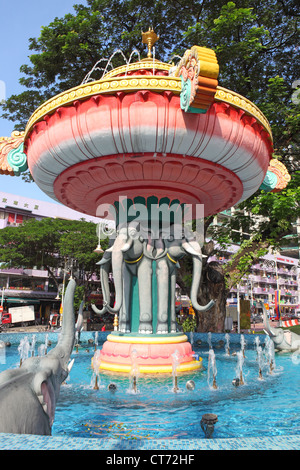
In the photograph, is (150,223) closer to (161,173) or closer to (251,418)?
(161,173)

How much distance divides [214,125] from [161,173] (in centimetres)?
171

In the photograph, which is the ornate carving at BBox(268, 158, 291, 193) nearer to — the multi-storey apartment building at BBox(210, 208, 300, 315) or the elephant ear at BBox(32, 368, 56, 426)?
the elephant ear at BBox(32, 368, 56, 426)

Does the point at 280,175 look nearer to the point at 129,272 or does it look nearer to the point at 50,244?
the point at 129,272

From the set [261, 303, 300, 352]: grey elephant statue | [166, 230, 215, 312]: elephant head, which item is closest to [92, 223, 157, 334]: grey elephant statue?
[166, 230, 215, 312]: elephant head

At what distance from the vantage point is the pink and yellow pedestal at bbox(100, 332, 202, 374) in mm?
7312

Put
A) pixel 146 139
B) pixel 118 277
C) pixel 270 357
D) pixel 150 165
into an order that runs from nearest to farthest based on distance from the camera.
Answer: pixel 146 139 < pixel 150 165 < pixel 118 277 < pixel 270 357

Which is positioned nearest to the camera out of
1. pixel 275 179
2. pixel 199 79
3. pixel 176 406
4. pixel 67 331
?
pixel 67 331

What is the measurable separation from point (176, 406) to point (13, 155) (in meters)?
6.69

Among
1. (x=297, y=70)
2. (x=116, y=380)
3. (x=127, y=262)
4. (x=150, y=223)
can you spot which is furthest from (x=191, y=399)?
(x=297, y=70)

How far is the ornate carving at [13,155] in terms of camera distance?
863cm

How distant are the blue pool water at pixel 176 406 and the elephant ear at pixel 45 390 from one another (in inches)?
28.7

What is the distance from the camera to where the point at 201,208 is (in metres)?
9.72

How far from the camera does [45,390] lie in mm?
2574

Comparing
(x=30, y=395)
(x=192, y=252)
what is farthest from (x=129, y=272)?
(x=30, y=395)
